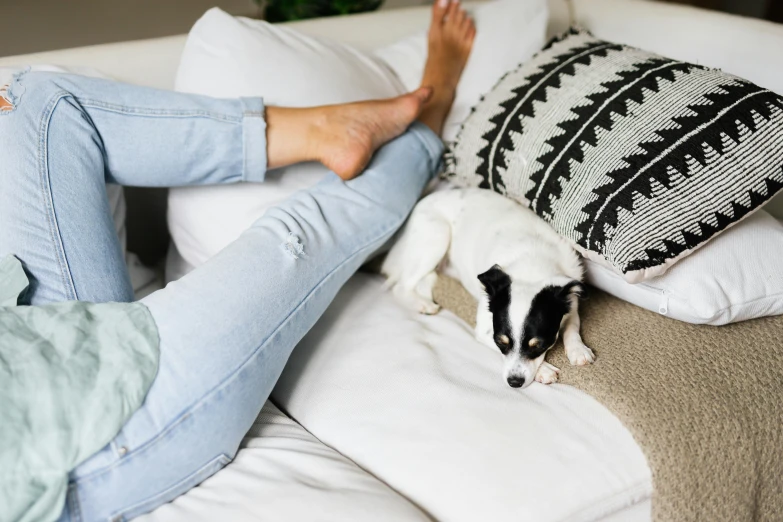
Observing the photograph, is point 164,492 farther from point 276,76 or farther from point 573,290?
point 276,76

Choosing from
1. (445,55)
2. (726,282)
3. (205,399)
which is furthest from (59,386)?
(445,55)

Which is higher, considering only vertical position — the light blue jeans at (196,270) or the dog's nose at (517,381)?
the light blue jeans at (196,270)

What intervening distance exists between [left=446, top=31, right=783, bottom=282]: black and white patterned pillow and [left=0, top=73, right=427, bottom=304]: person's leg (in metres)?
0.29

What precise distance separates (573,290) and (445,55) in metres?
0.73

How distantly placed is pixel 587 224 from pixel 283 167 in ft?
2.07

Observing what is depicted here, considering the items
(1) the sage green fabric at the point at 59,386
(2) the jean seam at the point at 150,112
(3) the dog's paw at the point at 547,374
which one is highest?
(2) the jean seam at the point at 150,112

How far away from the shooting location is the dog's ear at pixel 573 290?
3.91ft

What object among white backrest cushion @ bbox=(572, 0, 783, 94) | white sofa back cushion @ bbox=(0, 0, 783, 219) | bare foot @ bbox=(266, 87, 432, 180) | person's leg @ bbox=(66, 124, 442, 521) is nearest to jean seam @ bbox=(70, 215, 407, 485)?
Answer: person's leg @ bbox=(66, 124, 442, 521)

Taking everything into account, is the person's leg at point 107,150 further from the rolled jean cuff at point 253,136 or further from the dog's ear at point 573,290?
the dog's ear at point 573,290

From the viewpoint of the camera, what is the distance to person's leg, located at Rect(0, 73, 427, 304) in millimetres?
1087

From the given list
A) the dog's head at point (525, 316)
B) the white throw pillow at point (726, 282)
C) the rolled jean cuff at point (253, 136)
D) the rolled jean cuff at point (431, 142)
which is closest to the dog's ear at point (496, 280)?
the dog's head at point (525, 316)

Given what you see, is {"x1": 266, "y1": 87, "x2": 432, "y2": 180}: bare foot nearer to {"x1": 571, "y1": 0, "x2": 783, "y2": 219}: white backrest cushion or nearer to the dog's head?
the dog's head

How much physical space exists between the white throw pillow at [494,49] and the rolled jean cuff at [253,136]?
1.64 feet

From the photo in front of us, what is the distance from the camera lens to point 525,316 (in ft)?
3.89
